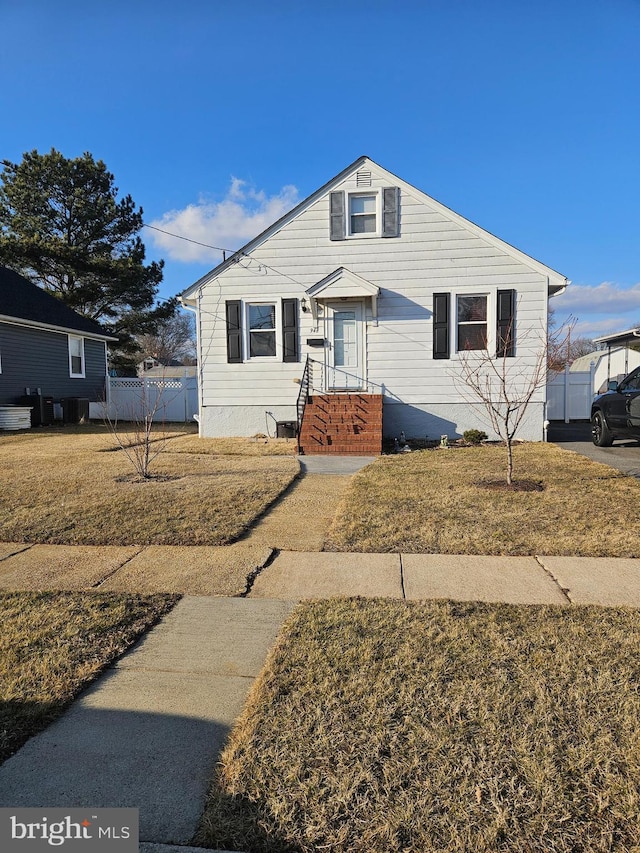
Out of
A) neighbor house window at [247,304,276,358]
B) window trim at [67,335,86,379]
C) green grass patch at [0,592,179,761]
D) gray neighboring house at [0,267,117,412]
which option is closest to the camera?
green grass patch at [0,592,179,761]

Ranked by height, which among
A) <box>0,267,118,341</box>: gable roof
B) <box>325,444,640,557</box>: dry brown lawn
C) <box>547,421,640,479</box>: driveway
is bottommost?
<box>325,444,640,557</box>: dry brown lawn

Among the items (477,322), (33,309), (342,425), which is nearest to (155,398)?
(33,309)

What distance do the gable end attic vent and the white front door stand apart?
111 inches

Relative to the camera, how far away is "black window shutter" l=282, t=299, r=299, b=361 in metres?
12.5

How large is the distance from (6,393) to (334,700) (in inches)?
689

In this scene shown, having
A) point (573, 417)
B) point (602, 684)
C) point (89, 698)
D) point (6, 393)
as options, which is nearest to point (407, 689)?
point (602, 684)

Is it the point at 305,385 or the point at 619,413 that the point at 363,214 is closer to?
the point at 305,385

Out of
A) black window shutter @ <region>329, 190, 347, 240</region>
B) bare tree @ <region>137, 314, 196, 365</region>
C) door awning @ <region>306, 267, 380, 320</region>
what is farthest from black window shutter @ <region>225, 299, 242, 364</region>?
bare tree @ <region>137, 314, 196, 365</region>

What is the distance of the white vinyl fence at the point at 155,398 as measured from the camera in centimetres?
1888

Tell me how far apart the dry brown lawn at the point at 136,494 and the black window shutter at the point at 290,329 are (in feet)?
9.16

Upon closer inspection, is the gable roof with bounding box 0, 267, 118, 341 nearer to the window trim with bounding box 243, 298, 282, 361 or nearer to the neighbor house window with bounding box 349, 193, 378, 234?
the window trim with bounding box 243, 298, 282, 361

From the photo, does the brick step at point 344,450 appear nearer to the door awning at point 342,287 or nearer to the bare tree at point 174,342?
the door awning at point 342,287

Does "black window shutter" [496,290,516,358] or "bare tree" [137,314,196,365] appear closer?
"black window shutter" [496,290,516,358]

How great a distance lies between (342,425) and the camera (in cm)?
1102
